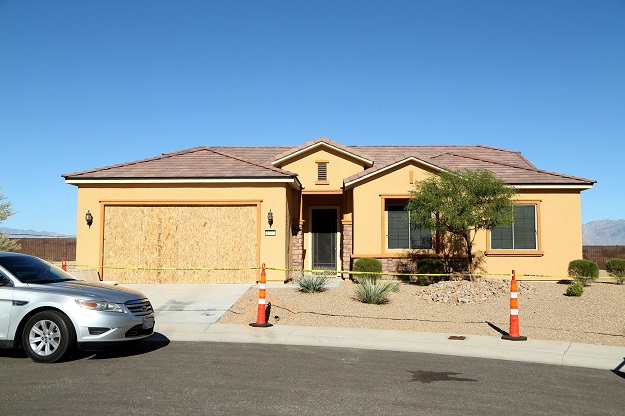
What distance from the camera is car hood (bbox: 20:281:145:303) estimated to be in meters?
8.51

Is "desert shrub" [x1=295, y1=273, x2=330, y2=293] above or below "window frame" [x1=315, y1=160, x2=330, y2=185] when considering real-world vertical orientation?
below

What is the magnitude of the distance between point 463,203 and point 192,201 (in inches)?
316

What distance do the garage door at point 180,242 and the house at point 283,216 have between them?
30 millimetres

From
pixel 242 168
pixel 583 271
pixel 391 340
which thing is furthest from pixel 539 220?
pixel 391 340

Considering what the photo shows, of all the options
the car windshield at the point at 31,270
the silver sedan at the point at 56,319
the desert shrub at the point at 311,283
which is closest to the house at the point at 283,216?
the desert shrub at the point at 311,283

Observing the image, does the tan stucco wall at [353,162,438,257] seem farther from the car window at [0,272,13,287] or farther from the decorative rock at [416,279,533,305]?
the car window at [0,272,13,287]

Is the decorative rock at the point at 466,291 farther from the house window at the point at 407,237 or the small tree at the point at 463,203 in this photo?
the house window at the point at 407,237

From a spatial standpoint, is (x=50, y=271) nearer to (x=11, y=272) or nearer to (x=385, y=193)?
(x=11, y=272)

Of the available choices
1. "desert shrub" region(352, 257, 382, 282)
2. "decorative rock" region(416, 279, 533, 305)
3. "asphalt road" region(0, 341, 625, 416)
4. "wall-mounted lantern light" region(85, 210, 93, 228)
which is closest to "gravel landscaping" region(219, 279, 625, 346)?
"decorative rock" region(416, 279, 533, 305)

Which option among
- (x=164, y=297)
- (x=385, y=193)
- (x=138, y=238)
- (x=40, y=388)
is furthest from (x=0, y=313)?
(x=385, y=193)

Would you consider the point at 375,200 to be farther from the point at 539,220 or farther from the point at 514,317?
the point at 514,317

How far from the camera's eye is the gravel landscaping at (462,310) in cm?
1191

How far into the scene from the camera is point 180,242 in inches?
719

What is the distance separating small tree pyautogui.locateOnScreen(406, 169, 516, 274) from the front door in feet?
15.7
